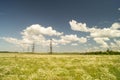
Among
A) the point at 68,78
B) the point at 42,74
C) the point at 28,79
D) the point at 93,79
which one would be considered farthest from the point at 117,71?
the point at 28,79

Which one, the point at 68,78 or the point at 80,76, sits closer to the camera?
the point at 68,78

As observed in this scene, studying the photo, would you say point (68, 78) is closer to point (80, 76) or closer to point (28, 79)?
point (80, 76)

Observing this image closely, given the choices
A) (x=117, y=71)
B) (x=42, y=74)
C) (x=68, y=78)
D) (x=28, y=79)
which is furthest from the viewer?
(x=117, y=71)

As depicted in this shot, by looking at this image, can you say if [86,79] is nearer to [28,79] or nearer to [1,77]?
[28,79]

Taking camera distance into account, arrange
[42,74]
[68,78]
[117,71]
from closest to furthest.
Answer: [68,78], [42,74], [117,71]

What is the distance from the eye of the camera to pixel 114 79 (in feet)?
92.4

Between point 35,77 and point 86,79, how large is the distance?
7.14 m

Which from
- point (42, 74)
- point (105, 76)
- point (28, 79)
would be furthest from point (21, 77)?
point (105, 76)

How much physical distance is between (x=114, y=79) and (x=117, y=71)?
6.69 m

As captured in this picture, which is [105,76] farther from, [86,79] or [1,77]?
[1,77]

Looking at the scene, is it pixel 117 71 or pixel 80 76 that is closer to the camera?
pixel 80 76

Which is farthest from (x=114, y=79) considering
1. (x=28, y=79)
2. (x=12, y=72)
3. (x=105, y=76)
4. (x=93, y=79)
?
(x=12, y=72)

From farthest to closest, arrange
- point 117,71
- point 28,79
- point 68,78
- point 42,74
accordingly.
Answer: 1. point 117,71
2. point 42,74
3. point 68,78
4. point 28,79

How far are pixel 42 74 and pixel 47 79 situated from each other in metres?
2.97
